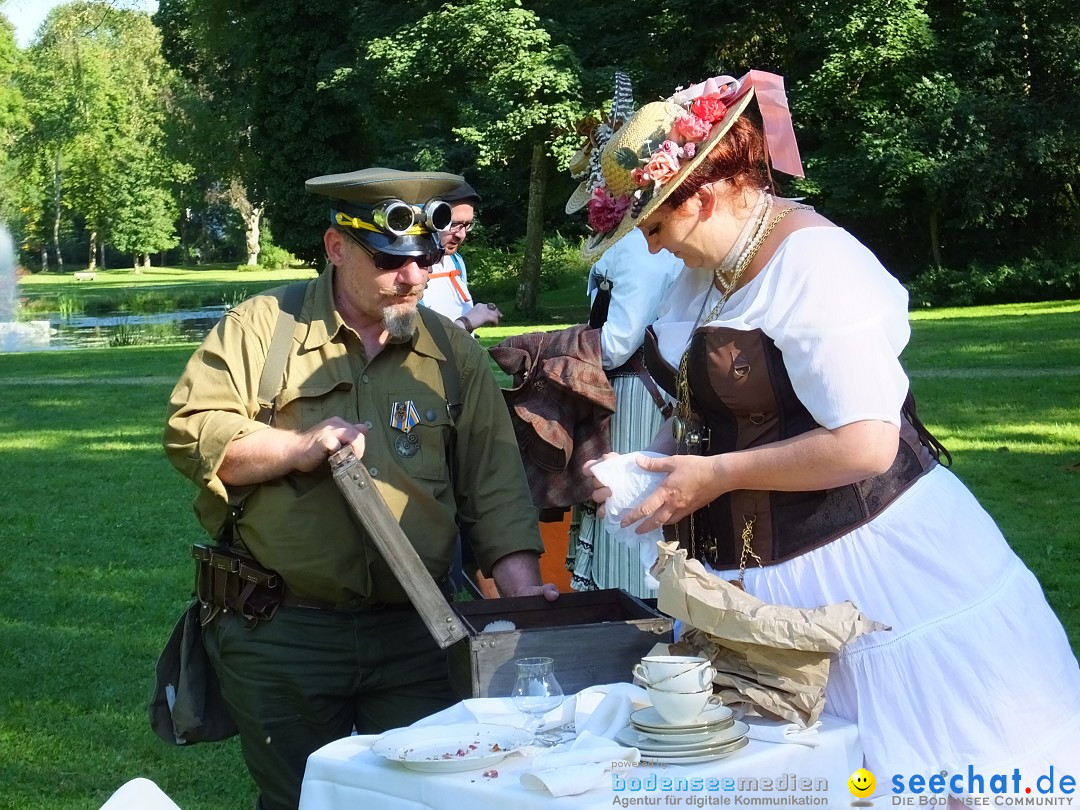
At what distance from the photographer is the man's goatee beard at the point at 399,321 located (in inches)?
140

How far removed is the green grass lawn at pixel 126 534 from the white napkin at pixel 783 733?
132 inches

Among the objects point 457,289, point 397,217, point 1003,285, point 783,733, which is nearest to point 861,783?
point 783,733

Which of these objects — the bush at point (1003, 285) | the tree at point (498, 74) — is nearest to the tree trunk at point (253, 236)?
the tree at point (498, 74)

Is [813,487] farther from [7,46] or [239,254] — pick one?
[239,254]

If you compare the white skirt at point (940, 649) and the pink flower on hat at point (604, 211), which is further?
the pink flower on hat at point (604, 211)

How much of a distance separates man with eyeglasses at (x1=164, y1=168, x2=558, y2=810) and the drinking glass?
94 cm

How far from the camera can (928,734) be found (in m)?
2.35

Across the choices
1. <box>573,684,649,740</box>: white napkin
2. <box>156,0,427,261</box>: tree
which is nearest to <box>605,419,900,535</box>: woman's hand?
<box>573,684,649,740</box>: white napkin

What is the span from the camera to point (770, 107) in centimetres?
263

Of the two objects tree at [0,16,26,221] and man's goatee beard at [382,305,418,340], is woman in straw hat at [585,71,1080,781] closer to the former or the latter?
man's goatee beard at [382,305,418,340]

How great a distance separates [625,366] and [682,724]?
3.03 m

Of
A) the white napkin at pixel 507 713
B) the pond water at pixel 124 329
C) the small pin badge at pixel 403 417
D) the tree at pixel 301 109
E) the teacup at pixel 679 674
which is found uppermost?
the tree at pixel 301 109

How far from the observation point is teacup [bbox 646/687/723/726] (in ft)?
7.30

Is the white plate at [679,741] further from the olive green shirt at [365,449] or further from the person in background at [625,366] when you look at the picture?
the person in background at [625,366]
